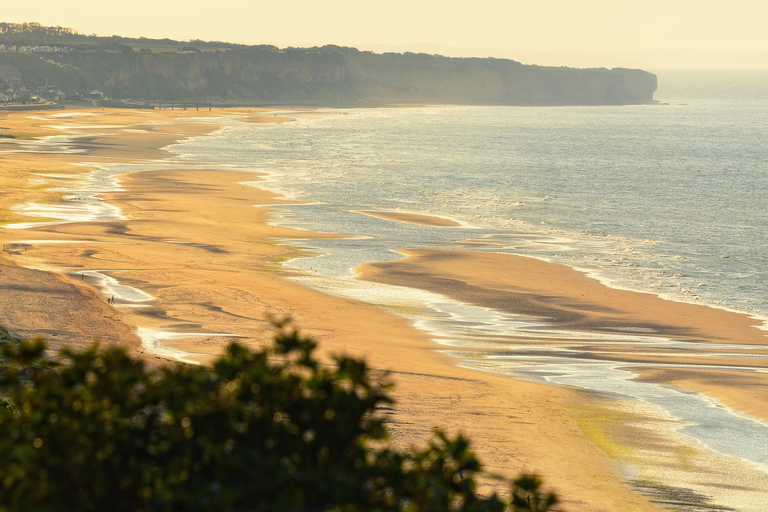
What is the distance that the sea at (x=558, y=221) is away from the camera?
16.4 meters

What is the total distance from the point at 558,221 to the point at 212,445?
40826 millimetres

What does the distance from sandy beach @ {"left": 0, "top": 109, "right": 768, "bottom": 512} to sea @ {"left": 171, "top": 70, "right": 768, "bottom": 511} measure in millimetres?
833

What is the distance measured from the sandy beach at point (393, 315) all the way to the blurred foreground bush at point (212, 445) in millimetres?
8248

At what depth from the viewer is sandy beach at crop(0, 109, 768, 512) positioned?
1366 cm

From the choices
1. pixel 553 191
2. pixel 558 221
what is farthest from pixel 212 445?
pixel 553 191

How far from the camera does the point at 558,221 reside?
42688 mm

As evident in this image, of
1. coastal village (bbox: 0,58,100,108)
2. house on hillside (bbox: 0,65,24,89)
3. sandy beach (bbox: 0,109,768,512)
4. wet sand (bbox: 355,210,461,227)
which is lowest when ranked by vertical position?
sandy beach (bbox: 0,109,768,512)

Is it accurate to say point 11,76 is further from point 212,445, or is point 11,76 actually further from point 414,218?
point 212,445

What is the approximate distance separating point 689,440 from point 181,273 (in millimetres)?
16533

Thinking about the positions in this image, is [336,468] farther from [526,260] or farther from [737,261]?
[737,261]

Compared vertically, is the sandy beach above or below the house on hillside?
below

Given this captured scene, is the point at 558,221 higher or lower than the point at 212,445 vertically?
lower

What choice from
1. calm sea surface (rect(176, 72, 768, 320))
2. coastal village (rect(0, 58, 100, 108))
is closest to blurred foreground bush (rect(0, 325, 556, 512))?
calm sea surface (rect(176, 72, 768, 320))

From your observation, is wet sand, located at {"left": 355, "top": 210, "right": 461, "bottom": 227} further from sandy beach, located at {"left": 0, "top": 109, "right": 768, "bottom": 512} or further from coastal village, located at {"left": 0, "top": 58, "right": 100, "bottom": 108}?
coastal village, located at {"left": 0, "top": 58, "right": 100, "bottom": 108}
